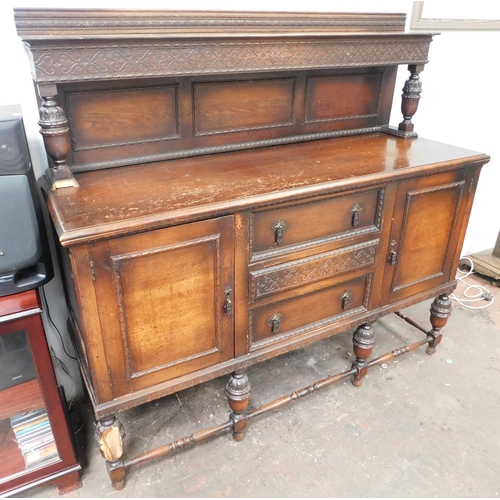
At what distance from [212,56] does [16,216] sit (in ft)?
2.47

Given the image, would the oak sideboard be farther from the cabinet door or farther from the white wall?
the white wall

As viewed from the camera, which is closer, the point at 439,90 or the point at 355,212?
the point at 355,212

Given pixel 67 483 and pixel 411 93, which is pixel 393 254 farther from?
pixel 67 483

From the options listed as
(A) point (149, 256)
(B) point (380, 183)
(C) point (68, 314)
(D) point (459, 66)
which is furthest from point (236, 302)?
(D) point (459, 66)

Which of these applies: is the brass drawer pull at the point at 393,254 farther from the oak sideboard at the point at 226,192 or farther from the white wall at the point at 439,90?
the white wall at the point at 439,90

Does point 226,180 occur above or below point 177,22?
below

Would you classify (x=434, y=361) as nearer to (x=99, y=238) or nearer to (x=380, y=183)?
(x=380, y=183)

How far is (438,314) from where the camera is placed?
206 centimetres

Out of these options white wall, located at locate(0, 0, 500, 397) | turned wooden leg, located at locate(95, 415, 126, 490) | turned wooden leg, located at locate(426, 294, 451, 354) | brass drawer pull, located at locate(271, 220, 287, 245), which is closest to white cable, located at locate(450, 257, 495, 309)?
white wall, located at locate(0, 0, 500, 397)

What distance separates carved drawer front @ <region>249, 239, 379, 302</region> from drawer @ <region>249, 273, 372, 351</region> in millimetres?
69

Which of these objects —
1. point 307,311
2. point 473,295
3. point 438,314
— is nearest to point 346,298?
point 307,311

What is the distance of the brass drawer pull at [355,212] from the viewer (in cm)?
150

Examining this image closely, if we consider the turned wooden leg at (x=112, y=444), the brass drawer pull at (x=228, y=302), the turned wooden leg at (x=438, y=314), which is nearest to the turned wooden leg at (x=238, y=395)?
the brass drawer pull at (x=228, y=302)

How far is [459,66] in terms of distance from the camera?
93.6 inches
